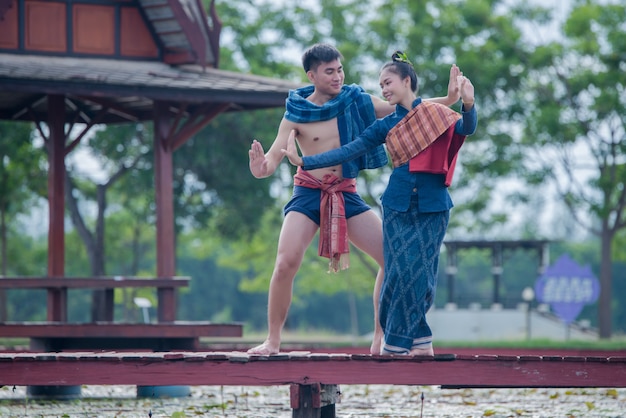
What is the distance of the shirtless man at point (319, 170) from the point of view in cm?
736

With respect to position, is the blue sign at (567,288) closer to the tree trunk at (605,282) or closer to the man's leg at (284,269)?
the tree trunk at (605,282)

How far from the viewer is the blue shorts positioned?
7.45m

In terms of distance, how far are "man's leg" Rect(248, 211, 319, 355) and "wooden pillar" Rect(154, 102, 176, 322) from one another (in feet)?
22.5

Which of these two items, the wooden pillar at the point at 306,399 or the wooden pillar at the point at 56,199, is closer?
the wooden pillar at the point at 306,399

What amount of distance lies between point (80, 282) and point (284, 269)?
21.0ft

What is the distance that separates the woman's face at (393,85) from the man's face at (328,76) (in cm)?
32

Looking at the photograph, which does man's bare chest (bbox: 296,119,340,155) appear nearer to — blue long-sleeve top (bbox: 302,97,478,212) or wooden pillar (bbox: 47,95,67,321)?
blue long-sleeve top (bbox: 302,97,478,212)

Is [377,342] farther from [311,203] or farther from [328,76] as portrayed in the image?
[328,76]

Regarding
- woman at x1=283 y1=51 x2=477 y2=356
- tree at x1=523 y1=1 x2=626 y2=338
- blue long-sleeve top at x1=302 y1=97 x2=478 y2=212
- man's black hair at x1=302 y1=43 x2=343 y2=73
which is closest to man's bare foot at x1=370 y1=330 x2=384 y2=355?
woman at x1=283 y1=51 x2=477 y2=356

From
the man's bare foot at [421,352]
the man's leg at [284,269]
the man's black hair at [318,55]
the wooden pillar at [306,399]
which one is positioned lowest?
the wooden pillar at [306,399]

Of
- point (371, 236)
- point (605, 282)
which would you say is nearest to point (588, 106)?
point (605, 282)

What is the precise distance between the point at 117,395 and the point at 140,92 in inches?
133

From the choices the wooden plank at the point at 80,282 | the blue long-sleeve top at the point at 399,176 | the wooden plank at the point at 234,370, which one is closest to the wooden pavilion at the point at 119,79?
the wooden plank at the point at 80,282

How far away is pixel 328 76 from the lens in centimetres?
742
